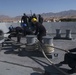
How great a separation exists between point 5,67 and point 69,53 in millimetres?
2816

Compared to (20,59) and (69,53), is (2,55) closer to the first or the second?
(20,59)

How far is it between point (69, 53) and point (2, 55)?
4.94 m

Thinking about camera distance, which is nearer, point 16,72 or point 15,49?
point 16,72

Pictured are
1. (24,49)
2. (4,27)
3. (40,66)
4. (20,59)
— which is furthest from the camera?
(4,27)

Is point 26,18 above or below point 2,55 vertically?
above

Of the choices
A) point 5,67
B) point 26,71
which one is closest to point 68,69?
point 26,71

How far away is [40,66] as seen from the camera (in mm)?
10562

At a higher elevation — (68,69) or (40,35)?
(40,35)

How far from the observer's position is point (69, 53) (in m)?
9.45

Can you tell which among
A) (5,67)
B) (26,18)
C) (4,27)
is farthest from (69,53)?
(4,27)

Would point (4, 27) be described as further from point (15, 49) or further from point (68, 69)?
point (68, 69)

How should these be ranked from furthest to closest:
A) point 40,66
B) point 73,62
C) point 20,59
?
1. point 20,59
2. point 40,66
3. point 73,62

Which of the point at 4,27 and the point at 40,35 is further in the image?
the point at 4,27

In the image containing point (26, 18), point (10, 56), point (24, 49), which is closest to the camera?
point (10, 56)
